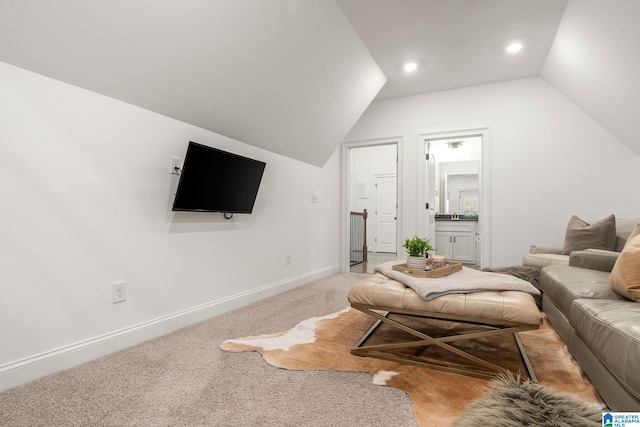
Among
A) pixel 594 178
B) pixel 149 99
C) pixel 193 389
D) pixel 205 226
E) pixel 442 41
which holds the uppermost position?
pixel 442 41

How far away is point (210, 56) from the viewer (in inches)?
89.4

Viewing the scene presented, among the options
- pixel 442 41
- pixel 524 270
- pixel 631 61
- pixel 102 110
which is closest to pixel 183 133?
pixel 102 110

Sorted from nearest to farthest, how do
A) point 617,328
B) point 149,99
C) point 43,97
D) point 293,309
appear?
point 617,328
point 43,97
point 149,99
point 293,309

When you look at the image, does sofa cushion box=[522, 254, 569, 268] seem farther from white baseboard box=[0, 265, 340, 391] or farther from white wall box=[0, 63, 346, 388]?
white wall box=[0, 63, 346, 388]

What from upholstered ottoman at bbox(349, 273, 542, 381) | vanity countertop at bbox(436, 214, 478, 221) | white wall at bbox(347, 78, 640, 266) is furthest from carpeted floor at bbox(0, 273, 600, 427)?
vanity countertop at bbox(436, 214, 478, 221)

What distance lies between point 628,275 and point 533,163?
289 cm

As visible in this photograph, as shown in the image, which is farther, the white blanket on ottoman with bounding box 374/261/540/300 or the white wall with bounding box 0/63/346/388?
the white blanket on ottoman with bounding box 374/261/540/300

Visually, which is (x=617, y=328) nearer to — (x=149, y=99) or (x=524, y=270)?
(x=524, y=270)

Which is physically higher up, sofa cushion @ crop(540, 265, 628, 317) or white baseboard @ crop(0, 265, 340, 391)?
sofa cushion @ crop(540, 265, 628, 317)

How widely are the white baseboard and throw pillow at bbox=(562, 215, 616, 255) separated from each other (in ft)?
10.5

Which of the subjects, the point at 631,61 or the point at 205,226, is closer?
the point at 631,61

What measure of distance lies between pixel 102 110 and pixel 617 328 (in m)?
2.76

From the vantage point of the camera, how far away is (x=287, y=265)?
3836mm

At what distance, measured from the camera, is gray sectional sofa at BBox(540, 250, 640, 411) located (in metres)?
1.14
